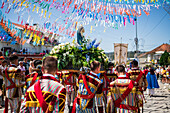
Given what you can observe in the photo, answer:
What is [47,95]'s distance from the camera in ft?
9.04

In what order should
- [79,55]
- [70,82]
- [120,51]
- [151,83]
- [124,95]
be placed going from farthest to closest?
[120,51] → [151,83] → [70,82] → [79,55] → [124,95]

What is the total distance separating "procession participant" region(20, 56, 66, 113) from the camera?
107 inches

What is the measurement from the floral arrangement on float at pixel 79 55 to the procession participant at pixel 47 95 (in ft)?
9.59

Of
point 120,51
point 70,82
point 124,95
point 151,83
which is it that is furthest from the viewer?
point 120,51

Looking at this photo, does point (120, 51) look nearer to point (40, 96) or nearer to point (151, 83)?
point (151, 83)

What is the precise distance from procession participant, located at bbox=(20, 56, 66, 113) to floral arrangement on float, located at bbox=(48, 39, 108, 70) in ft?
9.59

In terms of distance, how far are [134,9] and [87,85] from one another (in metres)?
8.20

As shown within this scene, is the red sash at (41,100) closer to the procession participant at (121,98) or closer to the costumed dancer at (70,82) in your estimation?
the procession participant at (121,98)

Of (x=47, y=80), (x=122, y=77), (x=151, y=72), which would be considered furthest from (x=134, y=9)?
(x=47, y=80)

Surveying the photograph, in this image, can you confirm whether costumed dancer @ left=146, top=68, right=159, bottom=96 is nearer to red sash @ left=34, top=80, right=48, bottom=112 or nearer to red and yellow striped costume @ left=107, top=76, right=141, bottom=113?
red and yellow striped costume @ left=107, top=76, right=141, bottom=113

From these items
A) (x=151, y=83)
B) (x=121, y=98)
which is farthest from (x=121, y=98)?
(x=151, y=83)

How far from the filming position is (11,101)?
604 cm

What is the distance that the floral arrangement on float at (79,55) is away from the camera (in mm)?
5848

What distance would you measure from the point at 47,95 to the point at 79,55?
3207mm
